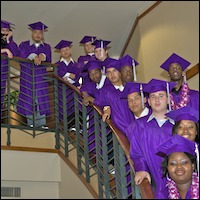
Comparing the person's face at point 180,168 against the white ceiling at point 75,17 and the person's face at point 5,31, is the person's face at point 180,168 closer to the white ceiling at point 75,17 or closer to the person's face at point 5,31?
the person's face at point 5,31

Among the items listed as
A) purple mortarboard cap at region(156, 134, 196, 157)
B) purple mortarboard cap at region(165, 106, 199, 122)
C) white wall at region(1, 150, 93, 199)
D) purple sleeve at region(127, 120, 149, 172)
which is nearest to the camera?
purple mortarboard cap at region(156, 134, 196, 157)

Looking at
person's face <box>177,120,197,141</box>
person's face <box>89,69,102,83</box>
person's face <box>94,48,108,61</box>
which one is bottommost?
person's face <box>177,120,197,141</box>

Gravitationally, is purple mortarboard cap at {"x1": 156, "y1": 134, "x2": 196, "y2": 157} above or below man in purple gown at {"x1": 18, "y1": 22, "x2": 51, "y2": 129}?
below

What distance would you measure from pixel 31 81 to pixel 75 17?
341 cm

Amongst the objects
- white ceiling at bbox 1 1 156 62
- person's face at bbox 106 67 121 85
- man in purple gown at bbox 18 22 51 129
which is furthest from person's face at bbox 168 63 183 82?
white ceiling at bbox 1 1 156 62

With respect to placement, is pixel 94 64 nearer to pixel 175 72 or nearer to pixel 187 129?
pixel 175 72

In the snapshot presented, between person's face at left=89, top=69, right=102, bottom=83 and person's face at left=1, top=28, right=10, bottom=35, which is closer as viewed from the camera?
person's face at left=89, top=69, right=102, bottom=83

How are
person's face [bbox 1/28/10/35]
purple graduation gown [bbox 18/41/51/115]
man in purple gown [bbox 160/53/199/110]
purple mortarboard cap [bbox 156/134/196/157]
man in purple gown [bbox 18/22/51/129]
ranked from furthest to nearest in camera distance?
person's face [bbox 1/28/10/35] → purple graduation gown [bbox 18/41/51/115] → man in purple gown [bbox 18/22/51/129] → man in purple gown [bbox 160/53/199/110] → purple mortarboard cap [bbox 156/134/196/157]

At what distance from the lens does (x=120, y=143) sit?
4.07 metres

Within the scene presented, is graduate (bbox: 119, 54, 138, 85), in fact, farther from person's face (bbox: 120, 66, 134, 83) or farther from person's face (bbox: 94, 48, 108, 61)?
person's face (bbox: 94, 48, 108, 61)

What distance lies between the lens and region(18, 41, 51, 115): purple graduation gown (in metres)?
6.17

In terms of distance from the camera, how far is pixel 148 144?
13.4ft

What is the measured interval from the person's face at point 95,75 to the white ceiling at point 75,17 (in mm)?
3916

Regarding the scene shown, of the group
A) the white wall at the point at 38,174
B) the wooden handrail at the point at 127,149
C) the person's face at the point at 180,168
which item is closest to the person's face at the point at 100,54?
the wooden handrail at the point at 127,149
